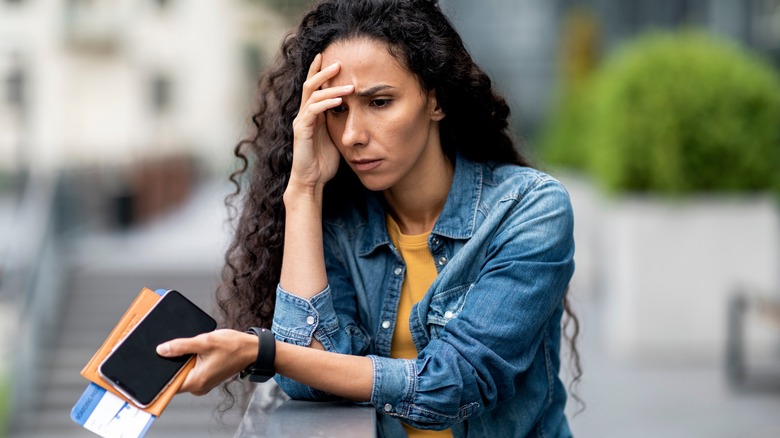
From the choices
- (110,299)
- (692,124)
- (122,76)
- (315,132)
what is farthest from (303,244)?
(122,76)

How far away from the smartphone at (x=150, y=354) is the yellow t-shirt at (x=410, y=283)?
508 mm

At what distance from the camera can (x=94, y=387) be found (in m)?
1.82

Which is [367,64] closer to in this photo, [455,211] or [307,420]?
[455,211]

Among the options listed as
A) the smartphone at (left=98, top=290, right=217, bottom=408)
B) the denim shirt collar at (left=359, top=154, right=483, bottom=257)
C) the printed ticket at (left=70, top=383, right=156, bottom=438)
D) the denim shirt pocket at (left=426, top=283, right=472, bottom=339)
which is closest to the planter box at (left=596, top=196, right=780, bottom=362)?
the denim shirt collar at (left=359, top=154, right=483, bottom=257)

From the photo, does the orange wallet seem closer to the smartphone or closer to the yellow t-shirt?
the smartphone

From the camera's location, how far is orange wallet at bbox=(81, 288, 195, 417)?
182 centimetres

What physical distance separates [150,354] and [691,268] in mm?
6980

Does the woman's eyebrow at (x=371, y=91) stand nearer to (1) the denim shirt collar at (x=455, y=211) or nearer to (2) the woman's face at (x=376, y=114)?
(2) the woman's face at (x=376, y=114)

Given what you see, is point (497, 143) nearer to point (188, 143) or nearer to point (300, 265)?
point (300, 265)

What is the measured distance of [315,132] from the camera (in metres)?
2.22

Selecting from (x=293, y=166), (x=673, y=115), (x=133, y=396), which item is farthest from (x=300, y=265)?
(x=673, y=115)

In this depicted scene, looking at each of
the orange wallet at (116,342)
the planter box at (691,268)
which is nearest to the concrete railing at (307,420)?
the orange wallet at (116,342)

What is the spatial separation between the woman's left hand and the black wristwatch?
0.03 metres

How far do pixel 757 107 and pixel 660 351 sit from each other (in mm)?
2105
